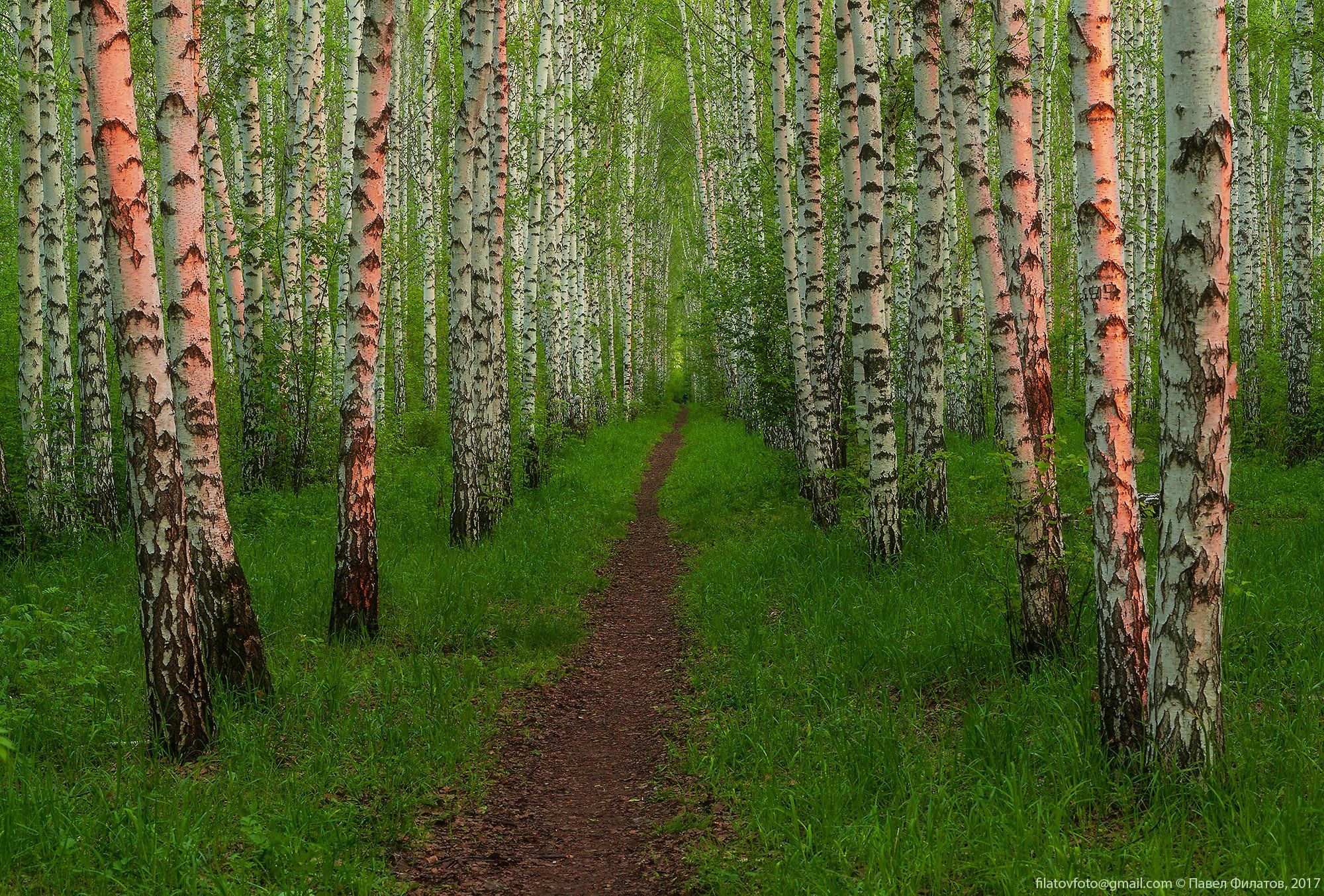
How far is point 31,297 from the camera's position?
964 centimetres

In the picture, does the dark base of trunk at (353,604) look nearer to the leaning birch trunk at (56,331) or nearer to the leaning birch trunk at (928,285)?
the leaning birch trunk at (928,285)

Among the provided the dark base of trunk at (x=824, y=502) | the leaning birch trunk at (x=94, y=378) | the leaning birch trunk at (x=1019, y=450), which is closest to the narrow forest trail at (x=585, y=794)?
the leaning birch trunk at (x=1019, y=450)

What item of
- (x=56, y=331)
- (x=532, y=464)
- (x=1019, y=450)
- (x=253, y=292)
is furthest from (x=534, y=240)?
(x=1019, y=450)

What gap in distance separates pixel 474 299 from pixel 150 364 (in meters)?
6.11

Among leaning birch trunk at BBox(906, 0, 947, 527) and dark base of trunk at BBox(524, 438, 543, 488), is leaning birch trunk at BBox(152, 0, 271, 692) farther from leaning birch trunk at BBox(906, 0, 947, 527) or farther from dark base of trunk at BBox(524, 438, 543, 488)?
dark base of trunk at BBox(524, 438, 543, 488)

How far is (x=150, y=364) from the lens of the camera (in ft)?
15.0

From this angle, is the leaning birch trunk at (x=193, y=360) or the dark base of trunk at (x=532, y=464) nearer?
the leaning birch trunk at (x=193, y=360)

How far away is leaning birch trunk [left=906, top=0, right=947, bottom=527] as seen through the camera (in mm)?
7953

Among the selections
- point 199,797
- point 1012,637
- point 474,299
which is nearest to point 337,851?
point 199,797

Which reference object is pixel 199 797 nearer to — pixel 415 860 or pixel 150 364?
pixel 415 860

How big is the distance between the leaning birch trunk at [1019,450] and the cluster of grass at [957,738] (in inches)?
6.7

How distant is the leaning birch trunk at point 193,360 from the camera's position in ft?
16.9

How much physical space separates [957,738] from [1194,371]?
2387 mm

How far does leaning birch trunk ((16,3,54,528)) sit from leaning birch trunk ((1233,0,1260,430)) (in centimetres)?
1762
